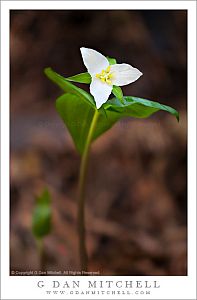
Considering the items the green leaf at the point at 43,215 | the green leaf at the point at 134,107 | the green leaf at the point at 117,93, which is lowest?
the green leaf at the point at 43,215

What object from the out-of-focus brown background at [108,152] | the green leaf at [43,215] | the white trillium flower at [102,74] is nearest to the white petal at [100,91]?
the white trillium flower at [102,74]

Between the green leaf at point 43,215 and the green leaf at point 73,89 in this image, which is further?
the green leaf at point 43,215

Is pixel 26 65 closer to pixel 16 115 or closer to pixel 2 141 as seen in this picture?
pixel 16 115

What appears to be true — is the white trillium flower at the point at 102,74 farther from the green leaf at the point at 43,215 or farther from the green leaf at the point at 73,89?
the green leaf at the point at 43,215

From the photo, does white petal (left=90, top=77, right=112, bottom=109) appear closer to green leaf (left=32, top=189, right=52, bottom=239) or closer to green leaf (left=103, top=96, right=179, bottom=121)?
green leaf (left=103, top=96, right=179, bottom=121)

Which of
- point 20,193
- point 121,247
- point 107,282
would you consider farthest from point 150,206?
point 107,282

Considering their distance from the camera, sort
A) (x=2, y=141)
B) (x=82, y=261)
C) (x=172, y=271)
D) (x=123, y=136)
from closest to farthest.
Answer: (x=82, y=261) < (x=2, y=141) < (x=172, y=271) < (x=123, y=136)

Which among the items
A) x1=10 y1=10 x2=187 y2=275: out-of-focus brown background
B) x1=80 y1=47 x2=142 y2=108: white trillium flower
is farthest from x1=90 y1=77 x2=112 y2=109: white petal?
x1=10 y1=10 x2=187 y2=275: out-of-focus brown background

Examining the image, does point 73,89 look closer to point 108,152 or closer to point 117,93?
point 117,93
